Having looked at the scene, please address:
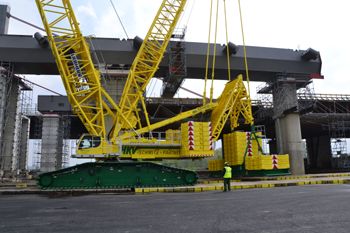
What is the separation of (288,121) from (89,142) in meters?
22.1

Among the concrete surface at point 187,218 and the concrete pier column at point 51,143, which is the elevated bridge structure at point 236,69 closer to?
the concrete pier column at point 51,143

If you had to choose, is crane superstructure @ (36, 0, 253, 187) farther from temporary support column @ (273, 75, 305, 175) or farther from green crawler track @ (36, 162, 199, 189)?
temporary support column @ (273, 75, 305, 175)

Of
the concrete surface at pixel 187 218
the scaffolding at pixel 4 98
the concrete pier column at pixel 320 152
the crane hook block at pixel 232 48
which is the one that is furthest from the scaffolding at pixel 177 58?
the concrete pier column at pixel 320 152

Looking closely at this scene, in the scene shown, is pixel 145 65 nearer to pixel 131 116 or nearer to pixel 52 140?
pixel 131 116

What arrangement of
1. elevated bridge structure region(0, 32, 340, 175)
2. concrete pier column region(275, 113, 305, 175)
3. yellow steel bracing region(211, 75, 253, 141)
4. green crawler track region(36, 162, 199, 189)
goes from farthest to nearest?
concrete pier column region(275, 113, 305, 175), elevated bridge structure region(0, 32, 340, 175), yellow steel bracing region(211, 75, 253, 141), green crawler track region(36, 162, 199, 189)

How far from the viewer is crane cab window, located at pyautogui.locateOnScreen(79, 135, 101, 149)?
17.3 metres

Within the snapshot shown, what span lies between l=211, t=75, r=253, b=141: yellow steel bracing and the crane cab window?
32.3 feet

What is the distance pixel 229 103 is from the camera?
77.8 ft

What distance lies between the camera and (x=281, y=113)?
30.8 meters

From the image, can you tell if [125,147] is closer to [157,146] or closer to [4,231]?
[157,146]

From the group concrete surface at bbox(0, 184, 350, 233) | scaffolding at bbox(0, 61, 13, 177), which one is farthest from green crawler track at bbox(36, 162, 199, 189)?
scaffolding at bbox(0, 61, 13, 177)

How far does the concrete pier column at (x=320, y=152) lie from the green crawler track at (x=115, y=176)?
40622mm

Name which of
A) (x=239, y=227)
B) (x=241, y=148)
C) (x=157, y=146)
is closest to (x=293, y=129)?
(x=241, y=148)

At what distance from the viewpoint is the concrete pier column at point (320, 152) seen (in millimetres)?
46963
